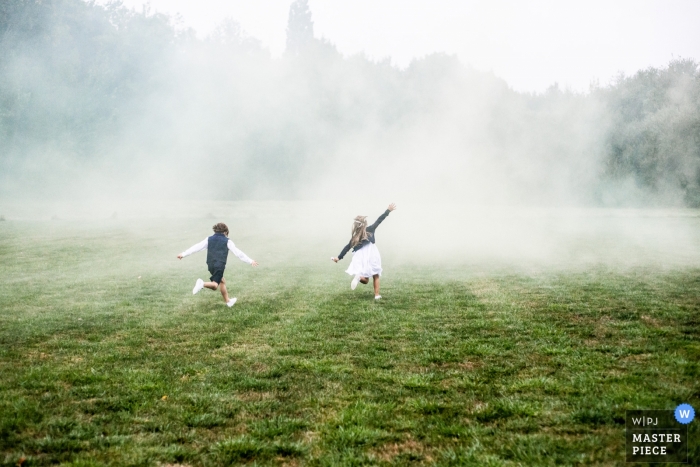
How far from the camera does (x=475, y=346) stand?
5.84m

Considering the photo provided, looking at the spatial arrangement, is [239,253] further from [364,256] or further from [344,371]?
[344,371]

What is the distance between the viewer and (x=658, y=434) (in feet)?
10.8

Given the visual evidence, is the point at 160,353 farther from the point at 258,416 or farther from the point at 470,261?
the point at 470,261

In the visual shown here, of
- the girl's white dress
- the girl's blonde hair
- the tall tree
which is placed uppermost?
the tall tree

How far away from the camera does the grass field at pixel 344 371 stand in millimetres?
3385

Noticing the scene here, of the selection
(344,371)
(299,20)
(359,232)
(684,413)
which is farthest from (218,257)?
(299,20)

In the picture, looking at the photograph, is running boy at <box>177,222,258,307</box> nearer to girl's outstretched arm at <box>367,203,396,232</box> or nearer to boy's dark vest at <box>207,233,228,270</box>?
boy's dark vest at <box>207,233,228,270</box>

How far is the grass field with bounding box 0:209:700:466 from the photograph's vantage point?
3.38 meters

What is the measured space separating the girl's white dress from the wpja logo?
19.8 ft

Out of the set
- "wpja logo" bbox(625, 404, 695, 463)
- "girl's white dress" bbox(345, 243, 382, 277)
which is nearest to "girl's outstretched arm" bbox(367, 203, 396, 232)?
"girl's white dress" bbox(345, 243, 382, 277)

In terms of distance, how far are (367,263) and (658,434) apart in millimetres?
6466

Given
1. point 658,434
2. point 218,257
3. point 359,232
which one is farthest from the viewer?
point 359,232

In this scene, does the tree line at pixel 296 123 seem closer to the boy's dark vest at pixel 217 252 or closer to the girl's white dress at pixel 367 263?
the girl's white dress at pixel 367 263

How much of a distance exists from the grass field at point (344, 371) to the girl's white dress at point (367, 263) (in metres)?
0.51
